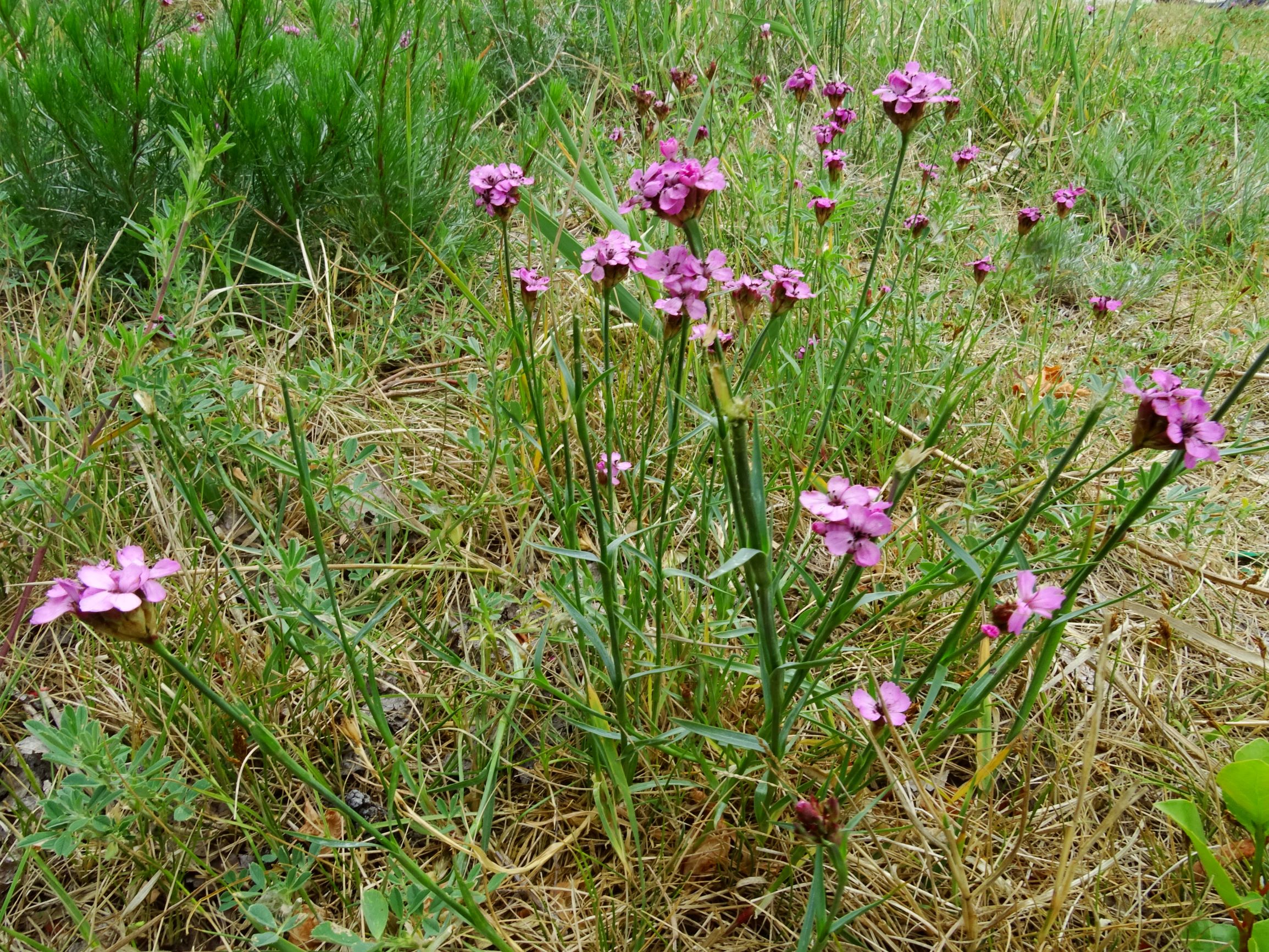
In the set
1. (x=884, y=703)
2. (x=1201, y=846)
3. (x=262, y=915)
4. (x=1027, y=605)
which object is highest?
(x=1027, y=605)

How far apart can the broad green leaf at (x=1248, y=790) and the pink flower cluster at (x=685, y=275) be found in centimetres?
88

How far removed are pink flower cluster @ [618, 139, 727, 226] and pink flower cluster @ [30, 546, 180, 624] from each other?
0.62 meters

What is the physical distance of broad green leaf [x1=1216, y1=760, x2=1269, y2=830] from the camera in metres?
1.02

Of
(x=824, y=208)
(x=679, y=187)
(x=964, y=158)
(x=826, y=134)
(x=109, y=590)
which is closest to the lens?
(x=109, y=590)

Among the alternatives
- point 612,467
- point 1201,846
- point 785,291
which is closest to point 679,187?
point 785,291

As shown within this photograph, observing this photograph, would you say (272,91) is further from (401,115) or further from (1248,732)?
(1248,732)

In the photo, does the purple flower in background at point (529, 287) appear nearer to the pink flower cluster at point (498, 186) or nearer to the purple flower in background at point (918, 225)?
the pink flower cluster at point (498, 186)

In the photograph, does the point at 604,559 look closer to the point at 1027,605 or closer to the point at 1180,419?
the point at 1027,605

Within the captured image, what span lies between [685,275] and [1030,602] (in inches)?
21.6

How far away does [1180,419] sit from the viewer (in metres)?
0.79

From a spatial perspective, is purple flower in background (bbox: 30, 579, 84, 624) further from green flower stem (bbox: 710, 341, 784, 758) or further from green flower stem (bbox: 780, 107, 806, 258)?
green flower stem (bbox: 780, 107, 806, 258)

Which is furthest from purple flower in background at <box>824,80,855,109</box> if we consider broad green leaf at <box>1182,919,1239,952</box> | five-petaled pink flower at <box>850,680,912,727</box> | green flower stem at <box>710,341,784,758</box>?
broad green leaf at <box>1182,919,1239,952</box>

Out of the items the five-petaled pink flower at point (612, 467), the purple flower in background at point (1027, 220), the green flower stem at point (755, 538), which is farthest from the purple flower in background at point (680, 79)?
the green flower stem at point (755, 538)

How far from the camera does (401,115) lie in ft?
7.35
